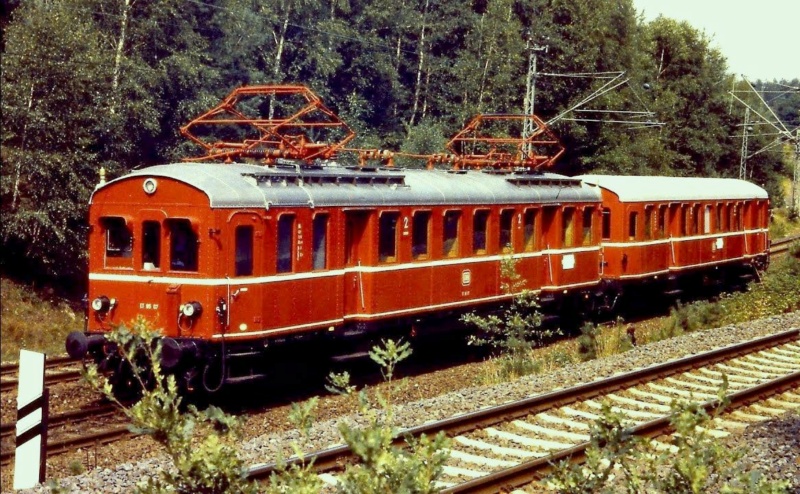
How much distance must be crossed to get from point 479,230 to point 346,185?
11.9 feet

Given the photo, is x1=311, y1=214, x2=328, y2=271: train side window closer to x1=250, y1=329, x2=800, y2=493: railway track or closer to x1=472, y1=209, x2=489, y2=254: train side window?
x1=250, y1=329, x2=800, y2=493: railway track

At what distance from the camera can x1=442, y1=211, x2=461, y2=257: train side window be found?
16.7 metres

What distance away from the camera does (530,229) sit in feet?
63.3

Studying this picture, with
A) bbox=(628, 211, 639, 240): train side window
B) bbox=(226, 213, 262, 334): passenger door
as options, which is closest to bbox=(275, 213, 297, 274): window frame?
bbox=(226, 213, 262, 334): passenger door

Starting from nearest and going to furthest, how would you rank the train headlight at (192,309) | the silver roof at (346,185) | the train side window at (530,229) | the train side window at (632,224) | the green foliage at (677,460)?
the green foliage at (677,460)
the train headlight at (192,309)
the silver roof at (346,185)
the train side window at (530,229)
the train side window at (632,224)

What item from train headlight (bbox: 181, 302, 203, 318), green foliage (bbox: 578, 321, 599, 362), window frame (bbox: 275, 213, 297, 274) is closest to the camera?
train headlight (bbox: 181, 302, 203, 318)

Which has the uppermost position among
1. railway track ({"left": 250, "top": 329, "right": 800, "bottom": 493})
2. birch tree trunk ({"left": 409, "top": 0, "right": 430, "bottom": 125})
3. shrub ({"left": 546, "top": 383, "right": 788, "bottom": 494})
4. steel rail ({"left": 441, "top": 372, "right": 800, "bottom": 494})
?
birch tree trunk ({"left": 409, "top": 0, "right": 430, "bottom": 125})

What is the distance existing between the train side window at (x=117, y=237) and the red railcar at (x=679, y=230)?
40.8 ft

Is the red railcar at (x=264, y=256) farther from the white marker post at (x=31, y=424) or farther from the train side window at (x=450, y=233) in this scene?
the white marker post at (x=31, y=424)

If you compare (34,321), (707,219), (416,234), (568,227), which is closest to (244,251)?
(416,234)

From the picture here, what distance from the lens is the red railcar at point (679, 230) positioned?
22734 millimetres

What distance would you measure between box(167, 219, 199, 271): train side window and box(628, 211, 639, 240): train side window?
12.8m

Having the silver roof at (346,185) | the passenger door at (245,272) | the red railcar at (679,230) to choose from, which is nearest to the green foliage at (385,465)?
the passenger door at (245,272)

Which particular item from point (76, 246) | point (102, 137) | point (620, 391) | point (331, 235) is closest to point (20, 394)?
point (331, 235)
